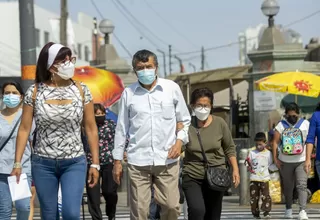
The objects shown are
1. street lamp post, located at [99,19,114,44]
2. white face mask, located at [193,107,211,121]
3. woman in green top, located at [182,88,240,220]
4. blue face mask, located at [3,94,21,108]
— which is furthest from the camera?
street lamp post, located at [99,19,114,44]

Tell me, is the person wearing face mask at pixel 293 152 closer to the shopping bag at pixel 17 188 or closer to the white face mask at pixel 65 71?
the shopping bag at pixel 17 188

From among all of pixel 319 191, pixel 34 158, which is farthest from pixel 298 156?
pixel 34 158

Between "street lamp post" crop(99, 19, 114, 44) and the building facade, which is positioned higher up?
the building facade

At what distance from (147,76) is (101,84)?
377 inches

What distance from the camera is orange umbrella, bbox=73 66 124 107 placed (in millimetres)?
18094

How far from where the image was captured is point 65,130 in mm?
7746

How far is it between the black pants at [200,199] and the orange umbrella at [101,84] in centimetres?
848

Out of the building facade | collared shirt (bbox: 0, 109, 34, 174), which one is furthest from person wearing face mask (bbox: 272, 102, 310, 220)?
the building facade

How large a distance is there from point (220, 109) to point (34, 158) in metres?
16.6

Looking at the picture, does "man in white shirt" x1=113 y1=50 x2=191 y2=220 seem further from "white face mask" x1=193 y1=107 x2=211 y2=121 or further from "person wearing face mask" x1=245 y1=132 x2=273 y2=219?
"person wearing face mask" x1=245 y1=132 x2=273 y2=219

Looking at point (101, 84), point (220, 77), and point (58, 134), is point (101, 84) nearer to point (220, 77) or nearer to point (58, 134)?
point (220, 77)

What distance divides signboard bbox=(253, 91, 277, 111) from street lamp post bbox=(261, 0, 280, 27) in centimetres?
177

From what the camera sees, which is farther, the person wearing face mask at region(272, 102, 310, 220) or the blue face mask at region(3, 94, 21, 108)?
the person wearing face mask at region(272, 102, 310, 220)

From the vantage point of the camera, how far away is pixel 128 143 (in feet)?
29.9
